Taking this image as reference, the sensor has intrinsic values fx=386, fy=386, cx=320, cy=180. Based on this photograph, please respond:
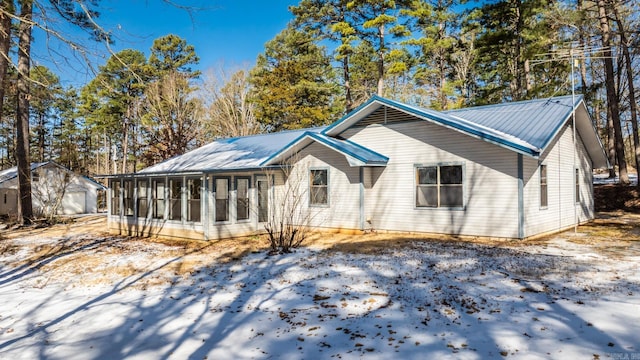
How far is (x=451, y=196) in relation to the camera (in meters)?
11.9

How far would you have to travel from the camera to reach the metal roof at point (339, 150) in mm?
12504

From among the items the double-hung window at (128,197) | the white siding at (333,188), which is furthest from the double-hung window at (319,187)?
the double-hung window at (128,197)

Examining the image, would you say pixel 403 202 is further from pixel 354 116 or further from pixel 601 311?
pixel 601 311

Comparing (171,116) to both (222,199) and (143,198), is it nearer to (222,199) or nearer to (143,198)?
(143,198)

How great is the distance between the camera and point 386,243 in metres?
11.1

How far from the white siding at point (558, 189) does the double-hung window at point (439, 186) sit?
187cm

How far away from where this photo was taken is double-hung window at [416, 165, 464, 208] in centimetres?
1183

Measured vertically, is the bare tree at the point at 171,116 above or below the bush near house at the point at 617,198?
above

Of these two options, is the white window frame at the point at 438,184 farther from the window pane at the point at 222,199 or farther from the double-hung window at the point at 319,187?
the window pane at the point at 222,199

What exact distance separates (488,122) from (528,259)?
5.69 meters

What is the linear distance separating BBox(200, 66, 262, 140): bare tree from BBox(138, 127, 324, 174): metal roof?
30.7 ft

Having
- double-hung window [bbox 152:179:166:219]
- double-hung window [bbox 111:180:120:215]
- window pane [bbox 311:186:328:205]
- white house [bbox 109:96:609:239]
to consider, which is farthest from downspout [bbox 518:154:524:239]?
double-hung window [bbox 111:180:120:215]

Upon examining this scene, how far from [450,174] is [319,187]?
471cm

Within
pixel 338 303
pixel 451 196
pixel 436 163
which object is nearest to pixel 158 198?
pixel 436 163
